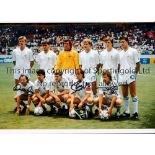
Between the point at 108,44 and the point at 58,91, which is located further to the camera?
the point at 58,91

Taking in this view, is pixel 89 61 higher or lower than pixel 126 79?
higher

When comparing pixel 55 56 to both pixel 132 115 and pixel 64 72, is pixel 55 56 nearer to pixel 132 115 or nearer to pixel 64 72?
pixel 64 72

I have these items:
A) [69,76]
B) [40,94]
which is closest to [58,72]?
[69,76]

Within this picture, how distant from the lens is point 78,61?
5.46 metres

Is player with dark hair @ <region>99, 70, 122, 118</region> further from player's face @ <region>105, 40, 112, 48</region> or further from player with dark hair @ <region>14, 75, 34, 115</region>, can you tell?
player with dark hair @ <region>14, 75, 34, 115</region>

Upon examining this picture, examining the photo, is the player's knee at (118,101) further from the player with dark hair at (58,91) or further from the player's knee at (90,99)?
the player with dark hair at (58,91)

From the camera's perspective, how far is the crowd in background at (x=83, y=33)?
17.7 ft

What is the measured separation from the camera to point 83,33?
5.43 metres

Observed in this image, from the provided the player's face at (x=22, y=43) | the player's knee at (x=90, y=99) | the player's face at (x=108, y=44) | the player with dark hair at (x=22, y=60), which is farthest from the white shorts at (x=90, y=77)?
the player's face at (x=22, y=43)

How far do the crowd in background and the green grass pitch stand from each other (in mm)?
326

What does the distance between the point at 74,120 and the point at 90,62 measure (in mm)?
735

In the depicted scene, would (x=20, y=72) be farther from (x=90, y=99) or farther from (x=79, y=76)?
(x=90, y=99)

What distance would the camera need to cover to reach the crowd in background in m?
5.41
